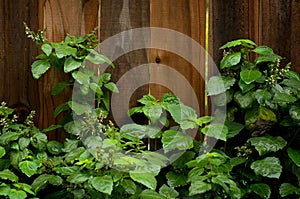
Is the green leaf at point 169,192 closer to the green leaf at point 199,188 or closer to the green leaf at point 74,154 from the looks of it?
the green leaf at point 199,188

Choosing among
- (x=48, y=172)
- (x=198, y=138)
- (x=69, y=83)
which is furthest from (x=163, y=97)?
(x=48, y=172)

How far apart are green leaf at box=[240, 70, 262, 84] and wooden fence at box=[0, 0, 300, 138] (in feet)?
0.71

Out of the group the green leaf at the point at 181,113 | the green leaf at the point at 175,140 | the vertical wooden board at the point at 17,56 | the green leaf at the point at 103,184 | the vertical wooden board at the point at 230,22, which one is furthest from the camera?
the vertical wooden board at the point at 230,22

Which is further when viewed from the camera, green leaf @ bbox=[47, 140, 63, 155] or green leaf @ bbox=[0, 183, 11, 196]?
green leaf @ bbox=[47, 140, 63, 155]

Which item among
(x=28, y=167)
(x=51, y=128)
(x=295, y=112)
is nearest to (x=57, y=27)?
(x=51, y=128)

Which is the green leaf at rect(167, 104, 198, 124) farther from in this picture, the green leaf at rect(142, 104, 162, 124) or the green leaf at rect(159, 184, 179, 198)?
the green leaf at rect(159, 184, 179, 198)

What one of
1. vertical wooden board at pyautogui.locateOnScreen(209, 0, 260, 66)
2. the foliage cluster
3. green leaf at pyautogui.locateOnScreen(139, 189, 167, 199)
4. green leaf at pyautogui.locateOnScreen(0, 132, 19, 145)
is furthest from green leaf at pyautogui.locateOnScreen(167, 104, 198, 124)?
green leaf at pyautogui.locateOnScreen(0, 132, 19, 145)

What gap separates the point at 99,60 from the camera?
8.50 feet

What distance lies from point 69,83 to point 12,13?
0.40 metres

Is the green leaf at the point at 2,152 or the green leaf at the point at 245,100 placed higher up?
the green leaf at the point at 245,100

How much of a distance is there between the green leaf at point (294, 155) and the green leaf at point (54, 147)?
0.98m

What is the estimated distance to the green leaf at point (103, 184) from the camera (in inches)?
81.5

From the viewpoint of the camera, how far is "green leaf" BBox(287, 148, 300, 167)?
8.39 feet

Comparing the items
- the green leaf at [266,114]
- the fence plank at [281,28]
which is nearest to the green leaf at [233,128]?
the green leaf at [266,114]
